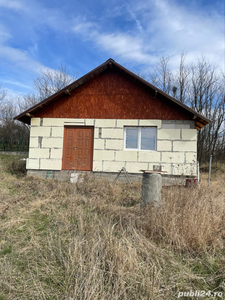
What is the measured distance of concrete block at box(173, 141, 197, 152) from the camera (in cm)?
945

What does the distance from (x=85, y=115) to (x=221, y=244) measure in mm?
7969

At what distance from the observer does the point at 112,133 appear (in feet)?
32.3

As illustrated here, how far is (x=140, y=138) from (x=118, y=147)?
1112mm

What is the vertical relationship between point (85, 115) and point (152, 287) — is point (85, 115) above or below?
above

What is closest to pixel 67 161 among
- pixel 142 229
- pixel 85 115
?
pixel 85 115

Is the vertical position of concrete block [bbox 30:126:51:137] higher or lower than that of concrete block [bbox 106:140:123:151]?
higher

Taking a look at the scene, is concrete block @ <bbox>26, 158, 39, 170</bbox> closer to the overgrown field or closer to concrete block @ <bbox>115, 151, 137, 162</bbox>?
concrete block @ <bbox>115, 151, 137, 162</bbox>

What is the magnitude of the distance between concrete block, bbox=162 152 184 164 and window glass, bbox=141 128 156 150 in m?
0.63

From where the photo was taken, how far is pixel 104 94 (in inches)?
396

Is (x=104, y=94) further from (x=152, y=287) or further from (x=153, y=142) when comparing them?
(x=152, y=287)

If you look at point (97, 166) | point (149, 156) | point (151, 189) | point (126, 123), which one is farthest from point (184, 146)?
point (151, 189)

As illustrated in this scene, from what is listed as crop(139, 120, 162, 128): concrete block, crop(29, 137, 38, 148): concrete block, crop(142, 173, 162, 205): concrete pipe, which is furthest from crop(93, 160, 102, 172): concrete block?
crop(142, 173, 162, 205): concrete pipe

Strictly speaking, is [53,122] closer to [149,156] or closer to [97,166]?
[97,166]

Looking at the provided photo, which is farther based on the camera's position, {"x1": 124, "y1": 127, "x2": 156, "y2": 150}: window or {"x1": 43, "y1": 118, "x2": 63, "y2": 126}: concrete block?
{"x1": 43, "y1": 118, "x2": 63, "y2": 126}: concrete block
